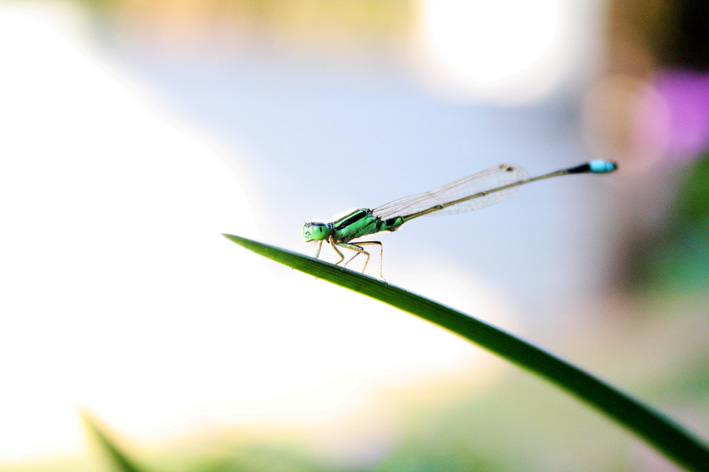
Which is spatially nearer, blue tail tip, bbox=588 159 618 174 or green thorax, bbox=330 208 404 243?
blue tail tip, bbox=588 159 618 174

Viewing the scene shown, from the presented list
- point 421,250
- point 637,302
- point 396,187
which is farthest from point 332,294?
point 637,302

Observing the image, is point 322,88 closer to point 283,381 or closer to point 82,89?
point 82,89

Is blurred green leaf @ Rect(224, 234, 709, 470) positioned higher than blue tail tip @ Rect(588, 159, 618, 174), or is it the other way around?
blue tail tip @ Rect(588, 159, 618, 174)

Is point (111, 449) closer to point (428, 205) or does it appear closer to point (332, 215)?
point (428, 205)

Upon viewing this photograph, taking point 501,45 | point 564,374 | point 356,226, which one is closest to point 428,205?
point 356,226

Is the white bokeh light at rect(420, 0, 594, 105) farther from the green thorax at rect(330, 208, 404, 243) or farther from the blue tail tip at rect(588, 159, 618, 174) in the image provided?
the green thorax at rect(330, 208, 404, 243)

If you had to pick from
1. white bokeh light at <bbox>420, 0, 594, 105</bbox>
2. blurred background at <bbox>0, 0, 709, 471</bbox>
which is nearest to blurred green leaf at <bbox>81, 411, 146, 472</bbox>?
blurred background at <bbox>0, 0, 709, 471</bbox>

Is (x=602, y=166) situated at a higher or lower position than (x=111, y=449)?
higher
